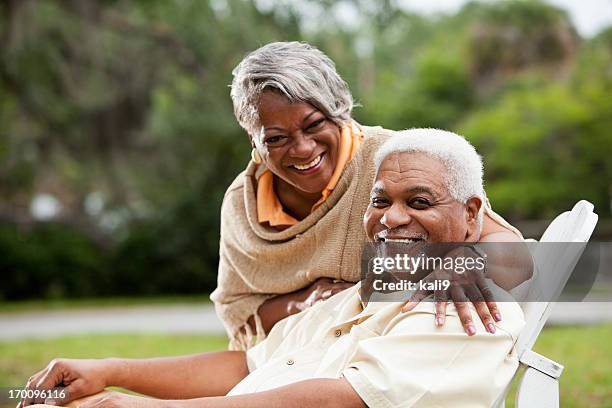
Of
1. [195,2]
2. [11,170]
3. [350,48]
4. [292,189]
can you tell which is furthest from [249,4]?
[292,189]

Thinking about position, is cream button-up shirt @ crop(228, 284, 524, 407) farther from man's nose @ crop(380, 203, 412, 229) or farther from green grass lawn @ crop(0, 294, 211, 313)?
green grass lawn @ crop(0, 294, 211, 313)

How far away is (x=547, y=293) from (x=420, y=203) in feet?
1.22

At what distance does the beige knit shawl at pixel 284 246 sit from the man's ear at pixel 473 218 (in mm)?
523

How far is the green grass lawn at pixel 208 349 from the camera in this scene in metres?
5.65

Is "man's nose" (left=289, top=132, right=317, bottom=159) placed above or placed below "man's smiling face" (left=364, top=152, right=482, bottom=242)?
above

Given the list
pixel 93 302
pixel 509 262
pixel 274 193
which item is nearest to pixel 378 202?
pixel 509 262

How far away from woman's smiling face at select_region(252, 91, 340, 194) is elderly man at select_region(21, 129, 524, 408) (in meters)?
0.43

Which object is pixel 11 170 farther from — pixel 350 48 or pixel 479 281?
pixel 479 281

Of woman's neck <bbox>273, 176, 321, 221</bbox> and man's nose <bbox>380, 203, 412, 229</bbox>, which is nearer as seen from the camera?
man's nose <bbox>380, 203, 412, 229</bbox>

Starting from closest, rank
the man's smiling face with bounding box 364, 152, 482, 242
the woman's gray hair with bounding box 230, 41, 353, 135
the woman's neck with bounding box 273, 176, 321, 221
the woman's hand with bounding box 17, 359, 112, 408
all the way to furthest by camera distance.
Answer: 1. the man's smiling face with bounding box 364, 152, 482, 242
2. the woman's hand with bounding box 17, 359, 112, 408
3. the woman's gray hair with bounding box 230, 41, 353, 135
4. the woman's neck with bounding box 273, 176, 321, 221

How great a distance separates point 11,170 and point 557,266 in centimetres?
1537

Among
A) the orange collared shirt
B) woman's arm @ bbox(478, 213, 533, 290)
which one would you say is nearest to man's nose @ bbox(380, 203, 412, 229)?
woman's arm @ bbox(478, 213, 533, 290)

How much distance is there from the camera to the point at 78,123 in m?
14.8

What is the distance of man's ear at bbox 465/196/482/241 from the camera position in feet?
6.93
